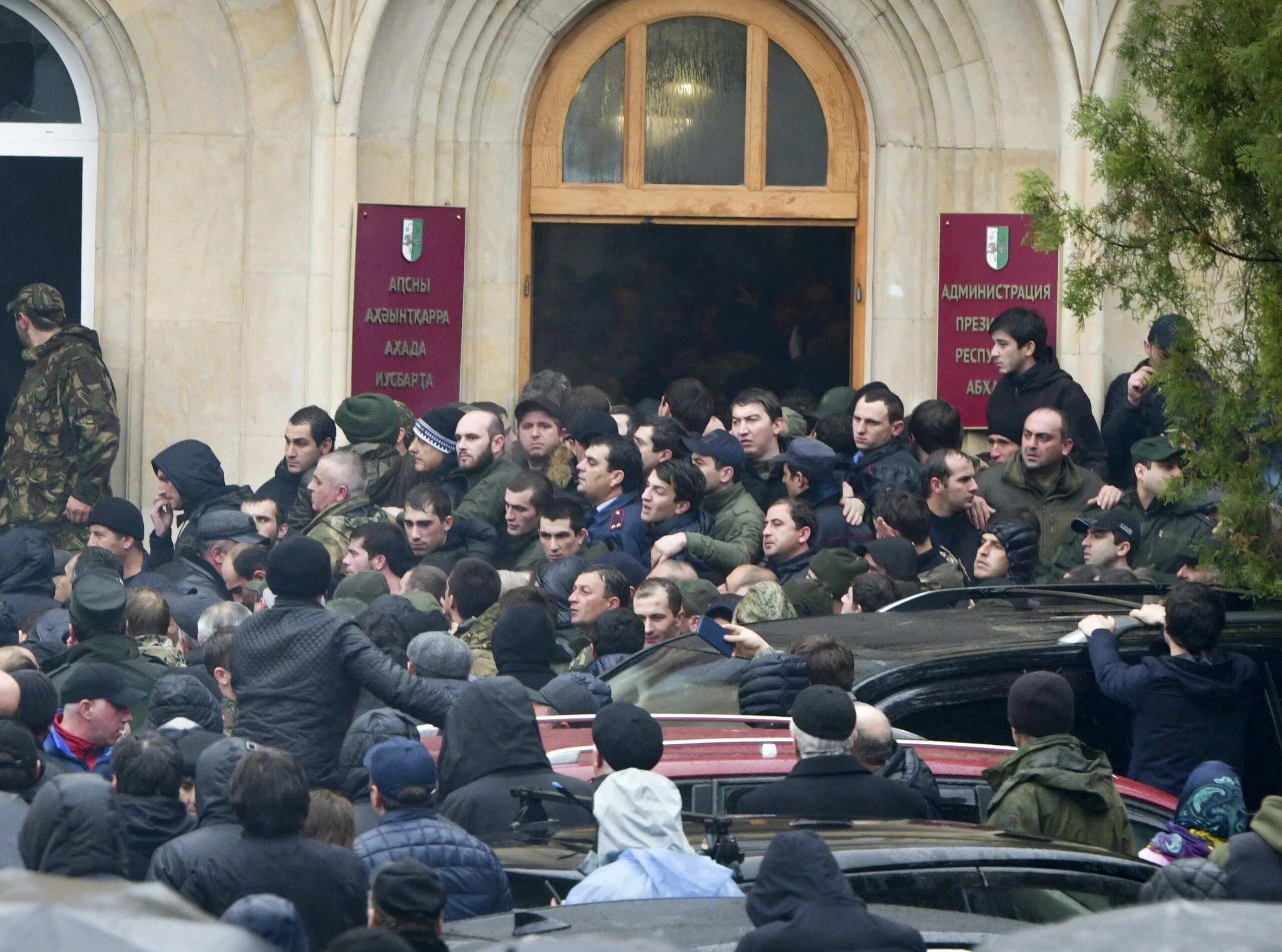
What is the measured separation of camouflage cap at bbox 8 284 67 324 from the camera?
12516 millimetres

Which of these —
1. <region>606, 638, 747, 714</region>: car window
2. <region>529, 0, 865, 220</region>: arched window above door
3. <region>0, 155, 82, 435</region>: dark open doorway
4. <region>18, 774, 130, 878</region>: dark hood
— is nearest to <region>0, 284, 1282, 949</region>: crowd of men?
<region>18, 774, 130, 878</region>: dark hood

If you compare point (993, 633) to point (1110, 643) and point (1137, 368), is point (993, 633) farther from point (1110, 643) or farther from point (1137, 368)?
point (1137, 368)

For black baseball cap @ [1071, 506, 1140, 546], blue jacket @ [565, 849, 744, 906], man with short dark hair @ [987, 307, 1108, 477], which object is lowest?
blue jacket @ [565, 849, 744, 906]

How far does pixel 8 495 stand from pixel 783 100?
5.35 m

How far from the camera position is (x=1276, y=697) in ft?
24.3

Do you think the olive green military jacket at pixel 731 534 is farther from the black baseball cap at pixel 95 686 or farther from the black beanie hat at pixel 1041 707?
the black baseball cap at pixel 95 686

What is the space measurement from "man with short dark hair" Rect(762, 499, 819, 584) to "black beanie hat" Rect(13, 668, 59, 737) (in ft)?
13.0

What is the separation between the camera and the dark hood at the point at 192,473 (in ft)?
38.9

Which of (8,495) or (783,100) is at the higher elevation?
(783,100)

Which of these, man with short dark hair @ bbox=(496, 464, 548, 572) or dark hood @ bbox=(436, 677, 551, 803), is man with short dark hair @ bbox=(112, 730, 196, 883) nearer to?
dark hood @ bbox=(436, 677, 551, 803)

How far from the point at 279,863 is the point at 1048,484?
19.1 ft

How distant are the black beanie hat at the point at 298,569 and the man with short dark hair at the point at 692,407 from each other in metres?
4.43

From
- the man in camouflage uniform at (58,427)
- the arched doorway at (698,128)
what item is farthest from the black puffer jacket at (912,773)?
the man in camouflage uniform at (58,427)

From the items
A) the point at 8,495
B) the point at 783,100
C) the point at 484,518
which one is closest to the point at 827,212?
the point at 783,100
